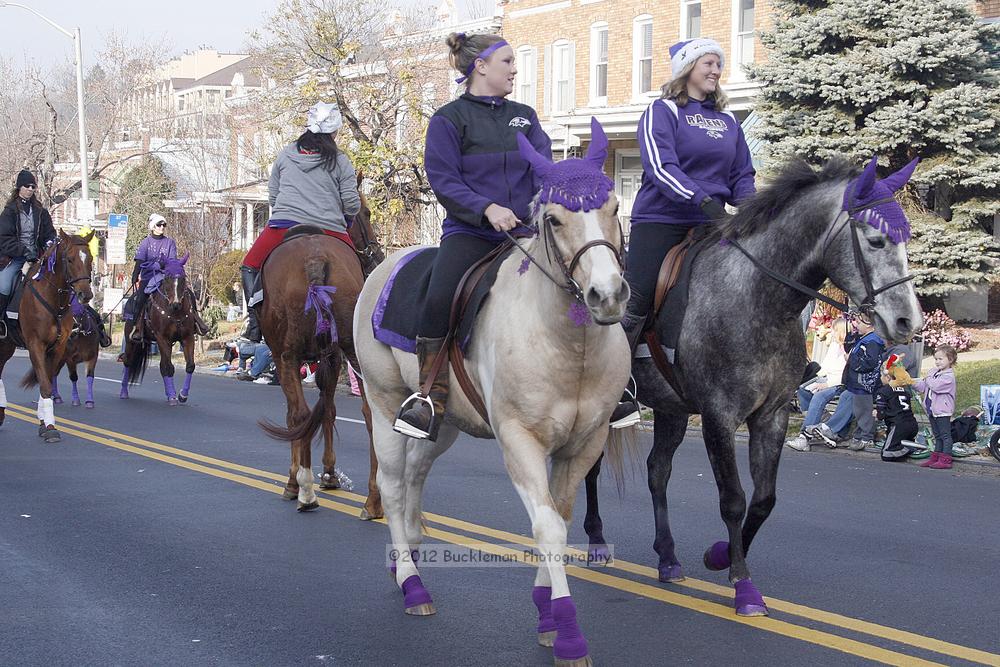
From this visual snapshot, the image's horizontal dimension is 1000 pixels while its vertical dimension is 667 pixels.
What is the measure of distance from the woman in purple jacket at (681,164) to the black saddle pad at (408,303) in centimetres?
119

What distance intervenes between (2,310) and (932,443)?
11.0 metres

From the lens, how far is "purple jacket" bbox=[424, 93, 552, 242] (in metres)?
6.19

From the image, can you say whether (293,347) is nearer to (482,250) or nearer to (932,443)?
(482,250)

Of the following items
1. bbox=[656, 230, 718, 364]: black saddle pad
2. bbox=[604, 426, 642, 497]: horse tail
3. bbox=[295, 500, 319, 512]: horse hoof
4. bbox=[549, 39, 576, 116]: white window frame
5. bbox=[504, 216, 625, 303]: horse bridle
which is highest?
bbox=[549, 39, 576, 116]: white window frame

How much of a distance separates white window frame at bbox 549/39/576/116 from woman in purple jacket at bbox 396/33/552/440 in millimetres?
28038

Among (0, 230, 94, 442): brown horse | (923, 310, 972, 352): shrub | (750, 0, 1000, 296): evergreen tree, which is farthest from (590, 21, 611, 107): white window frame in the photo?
(0, 230, 94, 442): brown horse

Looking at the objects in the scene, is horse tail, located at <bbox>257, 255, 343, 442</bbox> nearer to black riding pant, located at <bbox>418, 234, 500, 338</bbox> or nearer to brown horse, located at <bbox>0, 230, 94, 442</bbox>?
black riding pant, located at <bbox>418, 234, 500, 338</bbox>

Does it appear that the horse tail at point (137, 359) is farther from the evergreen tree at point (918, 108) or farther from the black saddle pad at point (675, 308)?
the black saddle pad at point (675, 308)

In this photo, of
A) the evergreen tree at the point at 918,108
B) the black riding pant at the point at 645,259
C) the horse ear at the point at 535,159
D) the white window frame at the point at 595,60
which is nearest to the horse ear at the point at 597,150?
the horse ear at the point at 535,159

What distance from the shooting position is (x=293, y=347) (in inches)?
373

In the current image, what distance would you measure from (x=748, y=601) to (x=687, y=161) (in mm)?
2596

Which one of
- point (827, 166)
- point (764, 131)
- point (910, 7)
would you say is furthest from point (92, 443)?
point (910, 7)

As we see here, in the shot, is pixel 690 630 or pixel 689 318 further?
pixel 689 318

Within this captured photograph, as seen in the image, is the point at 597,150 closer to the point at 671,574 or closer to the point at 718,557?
the point at 718,557
